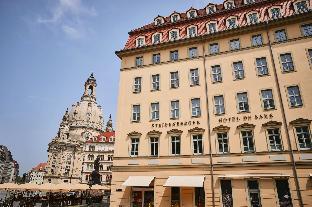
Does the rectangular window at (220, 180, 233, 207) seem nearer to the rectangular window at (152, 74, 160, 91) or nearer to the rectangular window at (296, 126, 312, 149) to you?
the rectangular window at (296, 126, 312, 149)

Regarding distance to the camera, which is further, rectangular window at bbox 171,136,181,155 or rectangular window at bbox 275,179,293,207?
rectangular window at bbox 171,136,181,155

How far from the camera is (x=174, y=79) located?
27031 millimetres

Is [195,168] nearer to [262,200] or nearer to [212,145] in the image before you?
[212,145]

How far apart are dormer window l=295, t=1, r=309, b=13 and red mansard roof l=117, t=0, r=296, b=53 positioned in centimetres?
44

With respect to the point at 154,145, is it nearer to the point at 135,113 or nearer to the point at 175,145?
the point at 175,145

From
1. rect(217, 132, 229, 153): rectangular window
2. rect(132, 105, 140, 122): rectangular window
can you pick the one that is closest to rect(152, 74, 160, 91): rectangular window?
rect(132, 105, 140, 122): rectangular window

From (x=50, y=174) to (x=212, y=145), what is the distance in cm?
9863

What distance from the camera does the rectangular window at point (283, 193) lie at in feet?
64.9

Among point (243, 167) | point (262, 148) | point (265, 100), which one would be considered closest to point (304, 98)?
point (265, 100)

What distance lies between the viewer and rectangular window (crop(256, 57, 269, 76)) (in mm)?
23875

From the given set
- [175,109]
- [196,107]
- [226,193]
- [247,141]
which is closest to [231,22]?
[196,107]

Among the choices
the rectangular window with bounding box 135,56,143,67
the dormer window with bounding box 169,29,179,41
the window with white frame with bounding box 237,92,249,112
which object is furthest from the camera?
the rectangular window with bounding box 135,56,143,67

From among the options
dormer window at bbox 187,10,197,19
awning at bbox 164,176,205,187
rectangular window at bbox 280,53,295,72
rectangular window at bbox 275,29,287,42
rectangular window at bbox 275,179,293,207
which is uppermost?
dormer window at bbox 187,10,197,19

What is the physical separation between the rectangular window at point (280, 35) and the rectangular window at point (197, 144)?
458 inches
